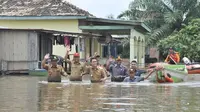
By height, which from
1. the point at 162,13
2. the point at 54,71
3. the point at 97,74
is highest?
the point at 162,13

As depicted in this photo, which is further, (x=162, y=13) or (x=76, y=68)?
(x=162, y=13)

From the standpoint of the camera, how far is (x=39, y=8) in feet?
102

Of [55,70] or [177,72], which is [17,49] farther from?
[177,72]

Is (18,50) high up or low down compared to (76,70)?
up

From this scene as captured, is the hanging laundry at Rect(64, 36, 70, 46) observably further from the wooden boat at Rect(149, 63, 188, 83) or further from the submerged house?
the wooden boat at Rect(149, 63, 188, 83)

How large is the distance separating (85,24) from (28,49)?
594 cm

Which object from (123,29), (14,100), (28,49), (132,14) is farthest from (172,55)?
(132,14)

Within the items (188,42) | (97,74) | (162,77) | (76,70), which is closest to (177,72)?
(162,77)

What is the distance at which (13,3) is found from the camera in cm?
3225

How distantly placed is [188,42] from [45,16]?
33.0ft

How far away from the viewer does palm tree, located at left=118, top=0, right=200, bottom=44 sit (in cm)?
3847

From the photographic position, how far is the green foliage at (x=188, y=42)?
108 ft

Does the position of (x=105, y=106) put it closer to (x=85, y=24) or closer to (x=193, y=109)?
(x=193, y=109)

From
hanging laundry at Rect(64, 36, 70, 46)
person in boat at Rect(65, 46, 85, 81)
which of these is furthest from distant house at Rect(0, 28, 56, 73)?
person in boat at Rect(65, 46, 85, 81)
